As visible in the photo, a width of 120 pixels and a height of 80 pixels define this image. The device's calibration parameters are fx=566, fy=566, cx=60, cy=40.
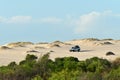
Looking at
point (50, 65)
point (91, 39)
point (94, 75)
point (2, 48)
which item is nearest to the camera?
point (94, 75)

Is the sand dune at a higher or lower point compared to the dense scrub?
higher

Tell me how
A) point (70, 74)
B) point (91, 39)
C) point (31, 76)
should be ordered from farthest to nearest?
point (91, 39) → point (31, 76) → point (70, 74)

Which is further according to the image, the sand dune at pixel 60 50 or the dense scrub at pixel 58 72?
the sand dune at pixel 60 50

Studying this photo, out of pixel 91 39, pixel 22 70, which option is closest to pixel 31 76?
pixel 22 70

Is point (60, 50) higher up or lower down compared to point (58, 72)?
higher up

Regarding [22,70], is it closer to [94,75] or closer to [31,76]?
[31,76]

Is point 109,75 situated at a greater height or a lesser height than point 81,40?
lesser

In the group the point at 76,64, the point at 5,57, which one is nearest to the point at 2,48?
the point at 5,57

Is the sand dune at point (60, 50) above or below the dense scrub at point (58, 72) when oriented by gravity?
above

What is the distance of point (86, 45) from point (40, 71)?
44.9 meters

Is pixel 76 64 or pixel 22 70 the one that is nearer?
pixel 22 70

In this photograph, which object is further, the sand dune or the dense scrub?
the sand dune

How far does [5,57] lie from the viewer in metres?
54.1

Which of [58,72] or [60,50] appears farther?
[60,50]
